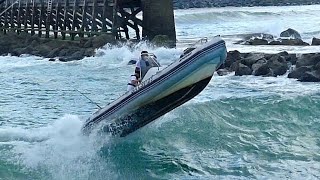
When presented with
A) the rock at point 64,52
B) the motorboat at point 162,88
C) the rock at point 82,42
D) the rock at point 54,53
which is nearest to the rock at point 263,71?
the motorboat at point 162,88

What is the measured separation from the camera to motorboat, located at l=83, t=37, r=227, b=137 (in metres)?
11.8

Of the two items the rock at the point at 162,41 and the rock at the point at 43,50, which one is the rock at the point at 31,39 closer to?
the rock at the point at 43,50

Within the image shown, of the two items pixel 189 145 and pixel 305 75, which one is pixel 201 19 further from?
pixel 189 145

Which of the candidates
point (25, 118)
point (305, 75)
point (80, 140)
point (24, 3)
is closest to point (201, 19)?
point (24, 3)

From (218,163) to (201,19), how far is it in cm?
5562

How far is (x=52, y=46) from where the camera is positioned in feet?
107

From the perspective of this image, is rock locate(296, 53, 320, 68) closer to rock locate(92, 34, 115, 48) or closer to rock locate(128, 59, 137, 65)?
rock locate(128, 59, 137, 65)

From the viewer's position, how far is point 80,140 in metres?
12.1

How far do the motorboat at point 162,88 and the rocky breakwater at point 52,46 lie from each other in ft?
56.5

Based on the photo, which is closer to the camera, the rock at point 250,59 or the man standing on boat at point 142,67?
the man standing on boat at point 142,67

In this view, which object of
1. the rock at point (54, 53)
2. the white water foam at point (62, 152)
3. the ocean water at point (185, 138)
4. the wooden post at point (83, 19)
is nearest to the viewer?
the white water foam at point (62, 152)

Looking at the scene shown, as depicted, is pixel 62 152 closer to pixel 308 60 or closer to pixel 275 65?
pixel 308 60

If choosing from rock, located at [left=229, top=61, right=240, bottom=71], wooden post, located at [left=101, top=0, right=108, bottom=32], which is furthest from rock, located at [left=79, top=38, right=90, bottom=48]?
rock, located at [left=229, top=61, right=240, bottom=71]

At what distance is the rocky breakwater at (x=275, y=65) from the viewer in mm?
20750
